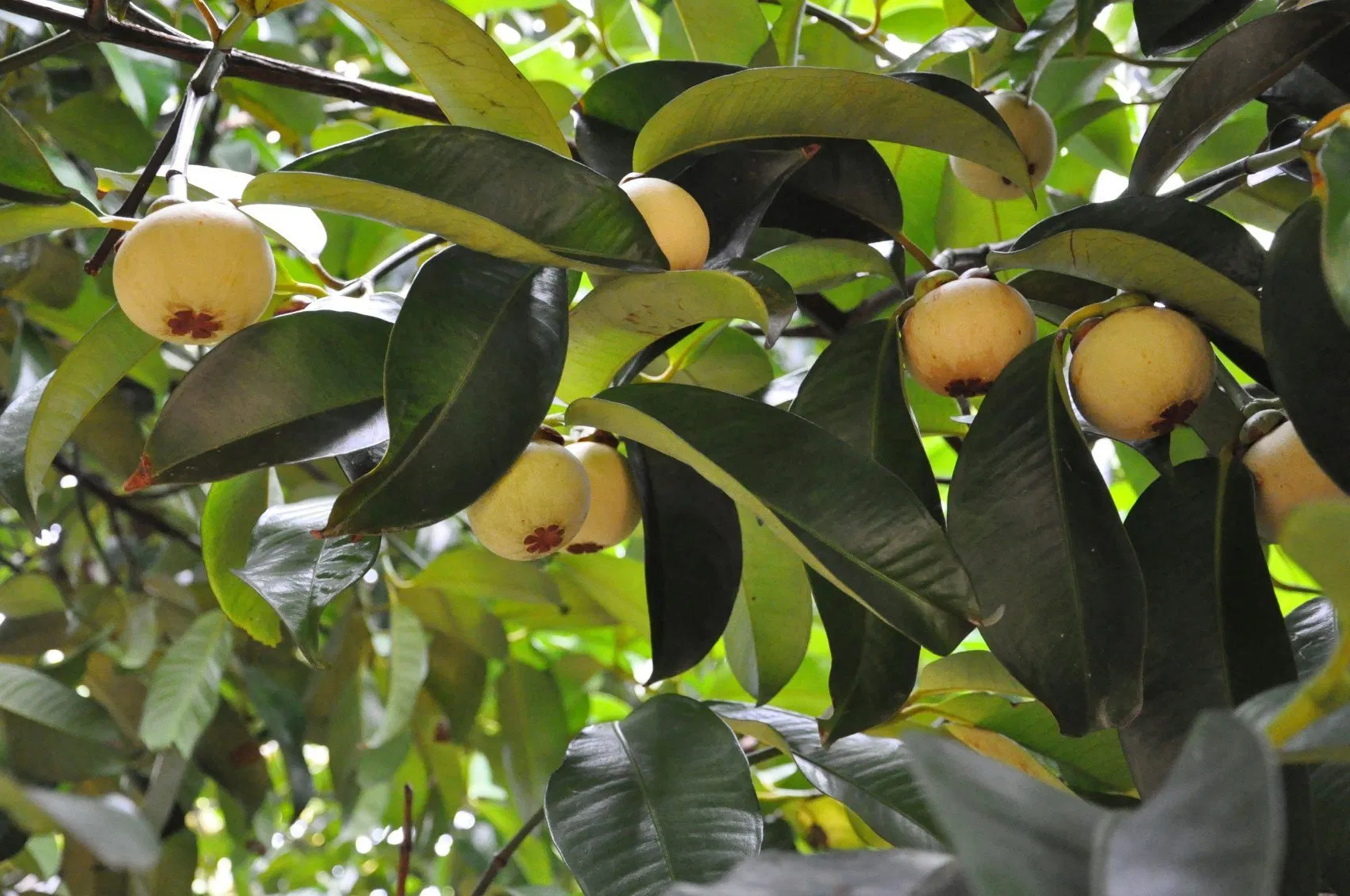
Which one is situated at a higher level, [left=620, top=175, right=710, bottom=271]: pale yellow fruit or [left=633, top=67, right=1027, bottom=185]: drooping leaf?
[left=633, top=67, right=1027, bottom=185]: drooping leaf

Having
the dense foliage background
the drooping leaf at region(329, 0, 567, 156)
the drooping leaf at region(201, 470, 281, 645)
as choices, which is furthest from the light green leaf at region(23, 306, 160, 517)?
the drooping leaf at region(329, 0, 567, 156)

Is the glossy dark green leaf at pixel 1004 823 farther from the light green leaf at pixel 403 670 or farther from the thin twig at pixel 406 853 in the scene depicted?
the light green leaf at pixel 403 670

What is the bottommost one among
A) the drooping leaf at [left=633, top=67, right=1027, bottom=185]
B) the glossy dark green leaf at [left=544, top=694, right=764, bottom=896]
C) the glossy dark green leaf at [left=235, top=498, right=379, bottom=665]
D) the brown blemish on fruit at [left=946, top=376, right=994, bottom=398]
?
the glossy dark green leaf at [left=544, top=694, right=764, bottom=896]

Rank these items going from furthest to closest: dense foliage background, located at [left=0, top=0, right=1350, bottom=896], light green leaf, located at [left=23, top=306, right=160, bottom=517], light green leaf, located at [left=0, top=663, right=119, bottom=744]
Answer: light green leaf, located at [left=0, top=663, right=119, bottom=744] → light green leaf, located at [left=23, top=306, right=160, bottom=517] → dense foliage background, located at [left=0, top=0, right=1350, bottom=896]

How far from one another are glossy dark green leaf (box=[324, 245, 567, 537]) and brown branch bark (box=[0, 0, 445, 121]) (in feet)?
0.83

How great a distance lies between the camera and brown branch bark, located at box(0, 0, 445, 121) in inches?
25.8

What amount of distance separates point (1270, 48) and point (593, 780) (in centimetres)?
50

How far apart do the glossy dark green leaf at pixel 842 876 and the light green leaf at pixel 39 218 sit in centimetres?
47

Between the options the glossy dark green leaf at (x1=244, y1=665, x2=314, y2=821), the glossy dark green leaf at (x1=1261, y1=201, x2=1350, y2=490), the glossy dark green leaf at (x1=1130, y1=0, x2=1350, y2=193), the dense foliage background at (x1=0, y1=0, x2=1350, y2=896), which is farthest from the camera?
the glossy dark green leaf at (x1=244, y1=665, x2=314, y2=821)

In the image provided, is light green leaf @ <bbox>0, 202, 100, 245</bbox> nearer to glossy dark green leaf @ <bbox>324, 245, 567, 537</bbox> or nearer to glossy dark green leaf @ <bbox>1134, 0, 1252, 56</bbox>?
glossy dark green leaf @ <bbox>324, 245, 567, 537</bbox>

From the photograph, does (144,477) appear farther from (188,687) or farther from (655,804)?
(188,687)

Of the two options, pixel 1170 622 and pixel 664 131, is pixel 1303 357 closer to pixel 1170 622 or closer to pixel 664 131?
pixel 1170 622

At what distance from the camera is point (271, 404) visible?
0.54 metres

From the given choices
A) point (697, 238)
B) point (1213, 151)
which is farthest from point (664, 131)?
point (1213, 151)
